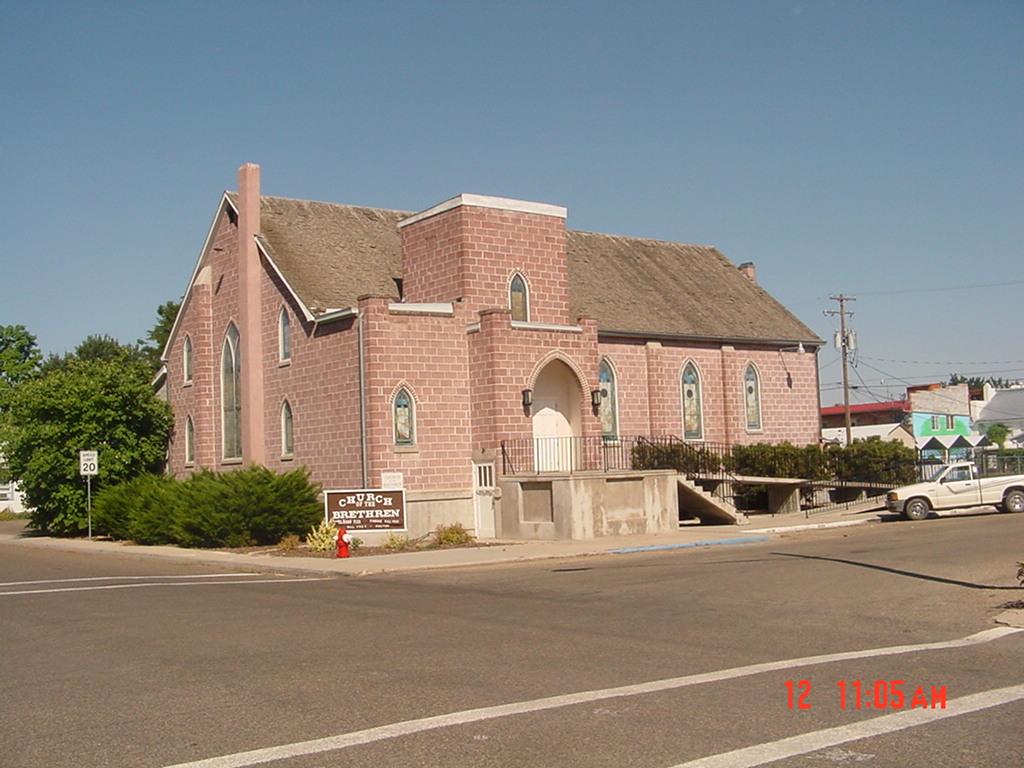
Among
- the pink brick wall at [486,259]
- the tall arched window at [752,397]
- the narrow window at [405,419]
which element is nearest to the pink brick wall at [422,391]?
the narrow window at [405,419]

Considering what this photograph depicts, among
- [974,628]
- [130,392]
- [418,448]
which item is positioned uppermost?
[130,392]

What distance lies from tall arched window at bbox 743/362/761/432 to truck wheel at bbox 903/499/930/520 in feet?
29.4

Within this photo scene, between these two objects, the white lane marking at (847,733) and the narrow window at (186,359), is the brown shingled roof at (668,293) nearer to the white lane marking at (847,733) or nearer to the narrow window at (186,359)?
the narrow window at (186,359)

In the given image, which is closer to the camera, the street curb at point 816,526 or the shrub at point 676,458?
the street curb at point 816,526

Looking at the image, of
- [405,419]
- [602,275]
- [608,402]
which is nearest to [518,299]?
[405,419]

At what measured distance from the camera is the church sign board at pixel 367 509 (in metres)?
26.9

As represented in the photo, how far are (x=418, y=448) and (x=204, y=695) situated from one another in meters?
20.8

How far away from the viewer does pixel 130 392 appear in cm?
3828

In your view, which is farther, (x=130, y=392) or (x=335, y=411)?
(x=130, y=392)

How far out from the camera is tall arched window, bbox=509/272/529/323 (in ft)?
106

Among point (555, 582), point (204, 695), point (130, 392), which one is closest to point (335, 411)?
point (130, 392)

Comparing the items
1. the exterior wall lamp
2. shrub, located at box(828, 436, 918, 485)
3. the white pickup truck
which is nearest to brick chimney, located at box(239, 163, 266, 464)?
the exterior wall lamp

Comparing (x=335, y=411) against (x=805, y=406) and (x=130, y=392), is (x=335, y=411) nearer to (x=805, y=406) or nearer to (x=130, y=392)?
(x=130, y=392)

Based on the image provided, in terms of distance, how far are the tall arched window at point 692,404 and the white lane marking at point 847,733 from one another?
98.5ft
